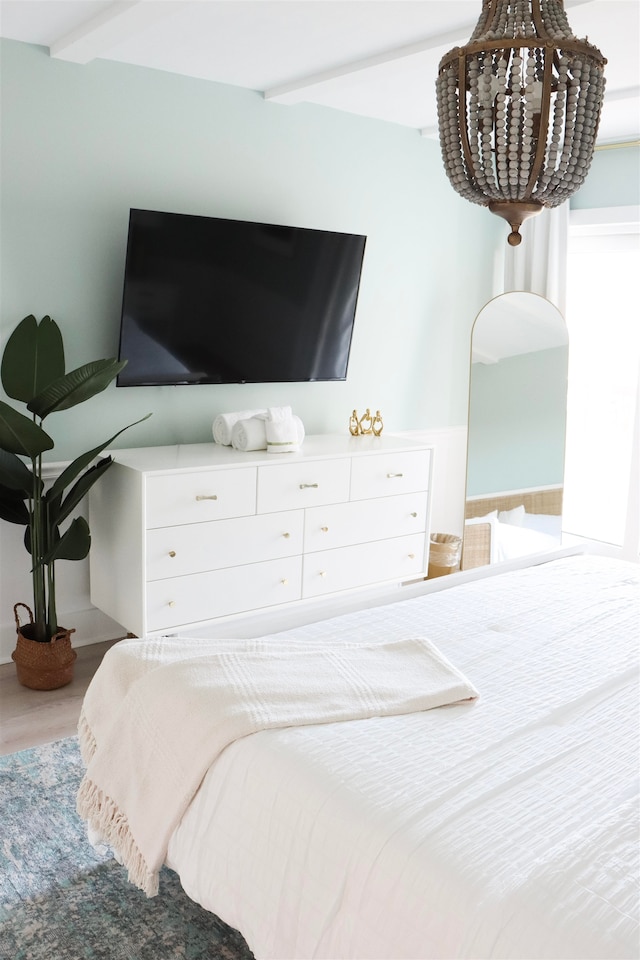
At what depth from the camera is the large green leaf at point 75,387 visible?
117 inches

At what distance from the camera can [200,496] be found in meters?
3.32

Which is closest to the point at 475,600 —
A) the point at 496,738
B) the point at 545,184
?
the point at 496,738

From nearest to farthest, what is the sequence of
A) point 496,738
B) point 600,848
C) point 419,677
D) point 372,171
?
point 600,848 < point 496,738 < point 419,677 < point 372,171

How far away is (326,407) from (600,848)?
3.16 metres

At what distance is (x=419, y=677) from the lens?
184 centimetres

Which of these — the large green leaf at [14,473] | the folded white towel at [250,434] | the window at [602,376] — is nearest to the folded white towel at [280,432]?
the folded white towel at [250,434]

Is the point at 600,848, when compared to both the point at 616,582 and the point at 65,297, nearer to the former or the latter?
the point at 616,582

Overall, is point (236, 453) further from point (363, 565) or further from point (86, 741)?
point (86, 741)

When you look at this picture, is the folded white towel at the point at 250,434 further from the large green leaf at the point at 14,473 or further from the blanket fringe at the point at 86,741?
the blanket fringe at the point at 86,741

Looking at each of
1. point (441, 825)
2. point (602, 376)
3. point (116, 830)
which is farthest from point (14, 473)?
point (602, 376)

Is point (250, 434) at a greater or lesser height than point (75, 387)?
lesser

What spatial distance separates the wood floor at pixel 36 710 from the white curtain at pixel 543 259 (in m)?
3.07

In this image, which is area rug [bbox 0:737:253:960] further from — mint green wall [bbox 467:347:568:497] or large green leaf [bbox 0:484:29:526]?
mint green wall [bbox 467:347:568:497]

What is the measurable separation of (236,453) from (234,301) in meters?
0.67
